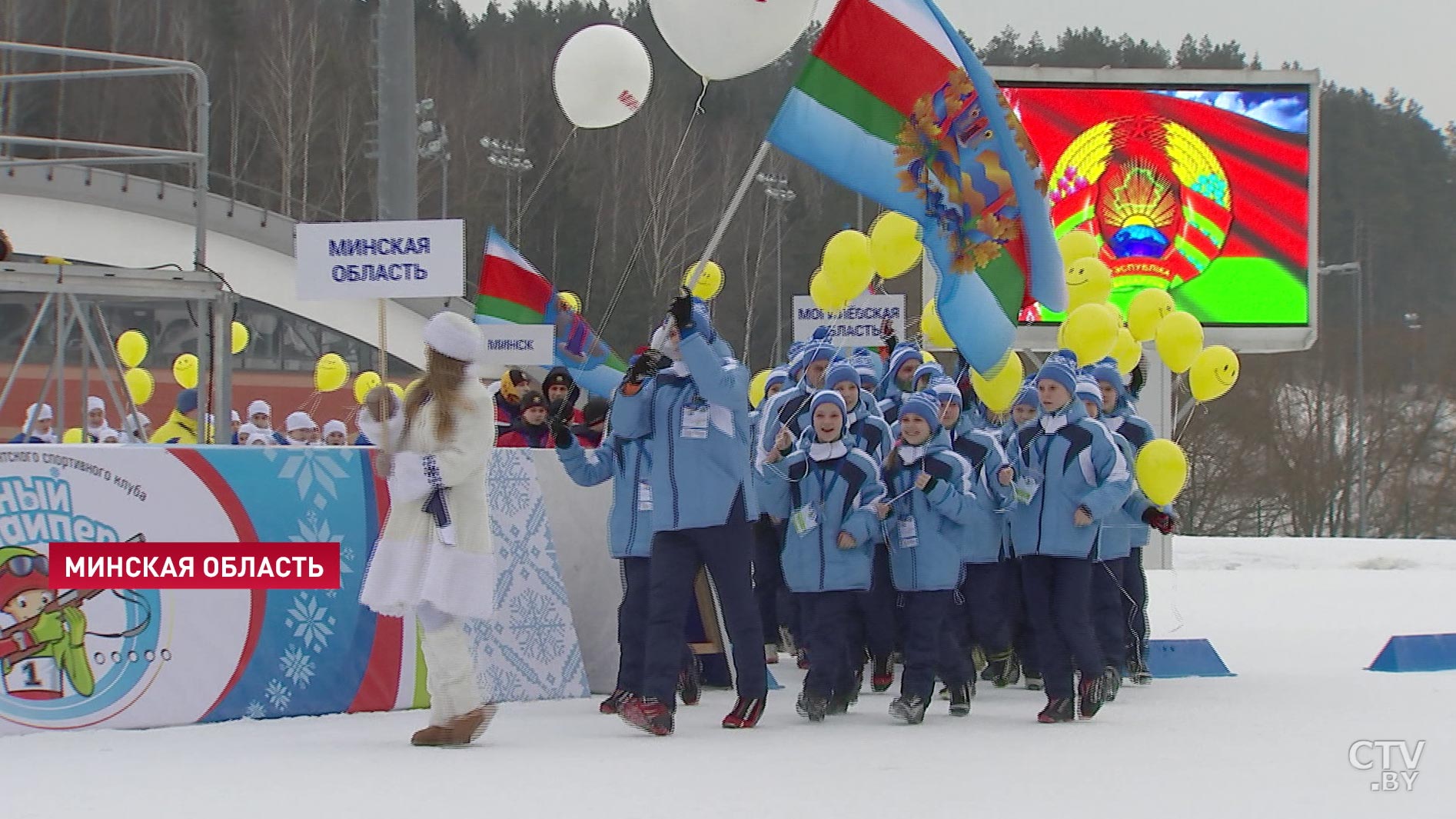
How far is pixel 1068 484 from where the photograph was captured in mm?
9344

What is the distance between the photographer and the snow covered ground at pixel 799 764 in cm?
613

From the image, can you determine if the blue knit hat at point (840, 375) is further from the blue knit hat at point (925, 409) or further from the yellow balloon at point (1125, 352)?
the yellow balloon at point (1125, 352)

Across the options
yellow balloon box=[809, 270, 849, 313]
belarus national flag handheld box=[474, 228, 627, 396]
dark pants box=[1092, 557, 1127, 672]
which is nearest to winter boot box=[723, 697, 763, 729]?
dark pants box=[1092, 557, 1127, 672]

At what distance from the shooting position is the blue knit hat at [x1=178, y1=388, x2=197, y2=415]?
13797 millimetres

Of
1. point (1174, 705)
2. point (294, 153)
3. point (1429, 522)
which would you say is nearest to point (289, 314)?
point (294, 153)

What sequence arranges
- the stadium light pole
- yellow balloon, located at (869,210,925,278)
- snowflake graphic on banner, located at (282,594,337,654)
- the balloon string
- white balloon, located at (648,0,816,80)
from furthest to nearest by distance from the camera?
the stadium light pole
the balloon string
yellow balloon, located at (869,210,925,278)
white balloon, located at (648,0,816,80)
snowflake graphic on banner, located at (282,594,337,654)

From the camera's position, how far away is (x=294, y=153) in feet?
167

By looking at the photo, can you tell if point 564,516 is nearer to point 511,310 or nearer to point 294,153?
point 511,310

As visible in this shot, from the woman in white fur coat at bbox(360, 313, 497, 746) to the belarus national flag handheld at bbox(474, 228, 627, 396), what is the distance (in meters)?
3.70

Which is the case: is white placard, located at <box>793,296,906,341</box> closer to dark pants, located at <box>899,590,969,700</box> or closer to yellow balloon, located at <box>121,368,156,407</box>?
dark pants, located at <box>899,590,969,700</box>

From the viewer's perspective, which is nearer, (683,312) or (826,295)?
(683,312)

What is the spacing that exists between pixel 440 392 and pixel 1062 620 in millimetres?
3359

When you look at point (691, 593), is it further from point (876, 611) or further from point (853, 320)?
point (853, 320)

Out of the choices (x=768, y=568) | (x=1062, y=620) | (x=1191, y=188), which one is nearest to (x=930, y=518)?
(x=1062, y=620)
